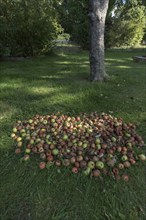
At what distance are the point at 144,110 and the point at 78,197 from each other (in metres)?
2.10

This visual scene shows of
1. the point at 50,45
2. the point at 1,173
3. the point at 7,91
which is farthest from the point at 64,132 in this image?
the point at 50,45

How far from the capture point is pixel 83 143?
2.33 metres

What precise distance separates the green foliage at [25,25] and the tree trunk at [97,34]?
3871 millimetres

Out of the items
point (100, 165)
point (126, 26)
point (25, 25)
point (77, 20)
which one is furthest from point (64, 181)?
point (126, 26)

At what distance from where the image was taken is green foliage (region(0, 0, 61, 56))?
7527 millimetres

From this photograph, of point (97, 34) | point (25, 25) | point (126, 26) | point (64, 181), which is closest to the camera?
point (64, 181)

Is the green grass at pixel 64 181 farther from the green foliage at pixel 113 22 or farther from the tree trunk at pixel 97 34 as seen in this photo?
the green foliage at pixel 113 22

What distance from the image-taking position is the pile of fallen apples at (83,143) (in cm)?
209

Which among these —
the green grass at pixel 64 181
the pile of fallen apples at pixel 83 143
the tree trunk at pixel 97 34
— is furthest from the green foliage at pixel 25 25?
the pile of fallen apples at pixel 83 143

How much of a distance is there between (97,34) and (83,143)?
2.94 m

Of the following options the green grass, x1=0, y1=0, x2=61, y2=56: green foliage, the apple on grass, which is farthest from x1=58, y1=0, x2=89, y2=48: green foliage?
the apple on grass

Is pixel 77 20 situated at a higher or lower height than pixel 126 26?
higher

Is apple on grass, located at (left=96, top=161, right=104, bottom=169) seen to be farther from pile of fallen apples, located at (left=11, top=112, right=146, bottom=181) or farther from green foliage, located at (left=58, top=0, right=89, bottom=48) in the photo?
Result: green foliage, located at (left=58, top=0, right=89, bottom=48)

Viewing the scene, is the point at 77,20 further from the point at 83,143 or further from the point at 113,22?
the point at 83,143
